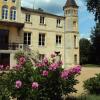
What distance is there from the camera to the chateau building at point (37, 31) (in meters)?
38.5

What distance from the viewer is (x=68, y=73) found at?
10266 millimetres

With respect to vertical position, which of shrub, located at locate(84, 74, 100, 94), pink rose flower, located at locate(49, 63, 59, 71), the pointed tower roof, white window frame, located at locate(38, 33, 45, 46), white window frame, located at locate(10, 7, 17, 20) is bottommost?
shrub, located at locate(84, 74, 100, 94)

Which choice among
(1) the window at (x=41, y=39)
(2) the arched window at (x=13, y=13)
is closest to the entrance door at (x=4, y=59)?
(2) the arched window at (x=13, y=13)

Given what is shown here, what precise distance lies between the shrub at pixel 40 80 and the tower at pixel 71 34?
3477 centimetres

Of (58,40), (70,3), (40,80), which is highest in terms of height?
(70,3)

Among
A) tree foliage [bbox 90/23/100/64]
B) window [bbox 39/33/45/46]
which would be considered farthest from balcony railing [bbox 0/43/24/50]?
tree foliage [bbox 90/23/100/64]

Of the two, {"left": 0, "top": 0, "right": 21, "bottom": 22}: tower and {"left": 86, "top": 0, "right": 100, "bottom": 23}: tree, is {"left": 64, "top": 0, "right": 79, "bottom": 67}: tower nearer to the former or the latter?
{"left": 86, "top": 0, "right": 100, "bottom": 23}: tree

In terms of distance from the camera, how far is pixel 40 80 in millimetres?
9688

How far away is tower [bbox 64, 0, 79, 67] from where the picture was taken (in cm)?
4531

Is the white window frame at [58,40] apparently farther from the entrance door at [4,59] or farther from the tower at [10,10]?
the entrance door at [4,59]

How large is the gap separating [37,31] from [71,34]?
5812 mm

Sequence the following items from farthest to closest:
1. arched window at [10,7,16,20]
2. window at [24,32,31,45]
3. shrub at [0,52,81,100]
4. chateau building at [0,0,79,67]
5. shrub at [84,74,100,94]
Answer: window at [24,32,31,45] → arched window at [10,7,16,20] → chateau building at [0,0,79,67] → shrub at [84,74,100,94] → shrub at [0,52,81,100]

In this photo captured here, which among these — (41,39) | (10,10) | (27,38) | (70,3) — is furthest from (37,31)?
(70,3)

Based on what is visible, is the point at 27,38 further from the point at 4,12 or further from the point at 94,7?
the point at 94,7
